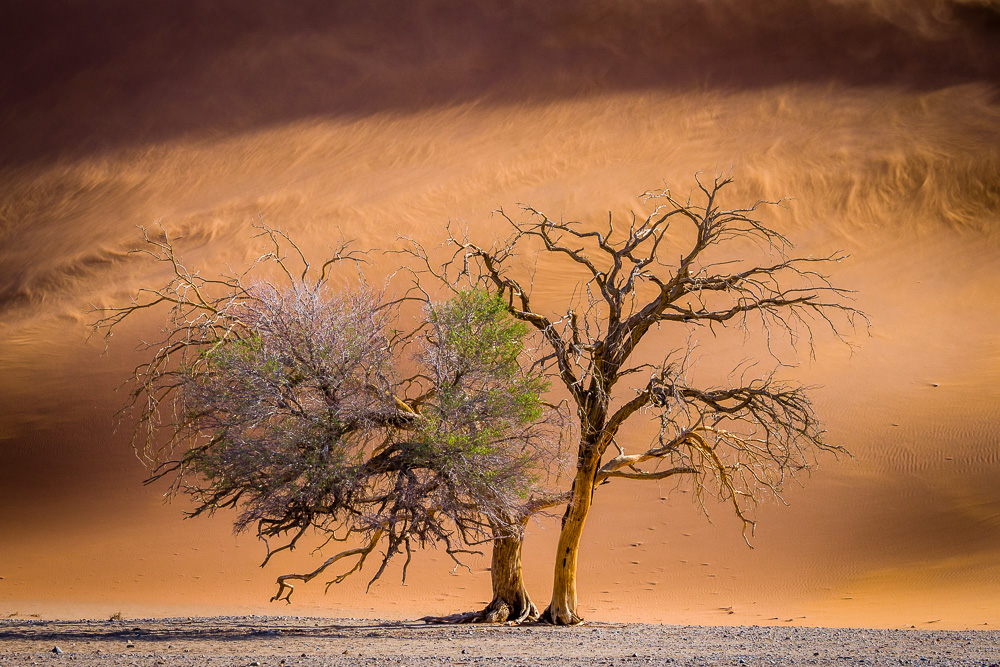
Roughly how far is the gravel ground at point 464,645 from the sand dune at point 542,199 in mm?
2485

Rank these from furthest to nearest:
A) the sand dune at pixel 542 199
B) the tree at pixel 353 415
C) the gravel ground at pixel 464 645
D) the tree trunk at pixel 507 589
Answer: the sand dune at pixel 542 199
the tree trunk at pixel 507 589
the tree at pixel 353 415
the gravel ground at pixel 464 645

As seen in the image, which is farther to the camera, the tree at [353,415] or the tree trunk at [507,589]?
the tree trunk at [507,589]

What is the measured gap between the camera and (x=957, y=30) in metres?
43.9

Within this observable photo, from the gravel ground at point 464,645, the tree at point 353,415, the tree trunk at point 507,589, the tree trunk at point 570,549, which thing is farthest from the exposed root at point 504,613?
the tree at point 353,415

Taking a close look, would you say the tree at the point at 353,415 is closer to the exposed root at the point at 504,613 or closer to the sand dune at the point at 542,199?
the exposed root at the point at 504,613

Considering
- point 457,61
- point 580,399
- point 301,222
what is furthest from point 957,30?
point 580,399

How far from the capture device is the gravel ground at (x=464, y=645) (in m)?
7.97

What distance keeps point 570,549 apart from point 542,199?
80.9 feet

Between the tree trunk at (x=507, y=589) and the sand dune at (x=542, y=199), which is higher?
the sand dune at (x=542, y=199)

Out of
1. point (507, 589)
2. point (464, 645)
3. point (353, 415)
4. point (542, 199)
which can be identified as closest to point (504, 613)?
point (507, 589)

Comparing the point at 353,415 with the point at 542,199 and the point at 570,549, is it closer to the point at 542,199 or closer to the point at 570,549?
the point at 570,549

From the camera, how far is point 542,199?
114ft

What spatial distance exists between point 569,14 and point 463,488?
134 ft

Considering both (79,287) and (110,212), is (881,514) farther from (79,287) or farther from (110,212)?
(110,212)
